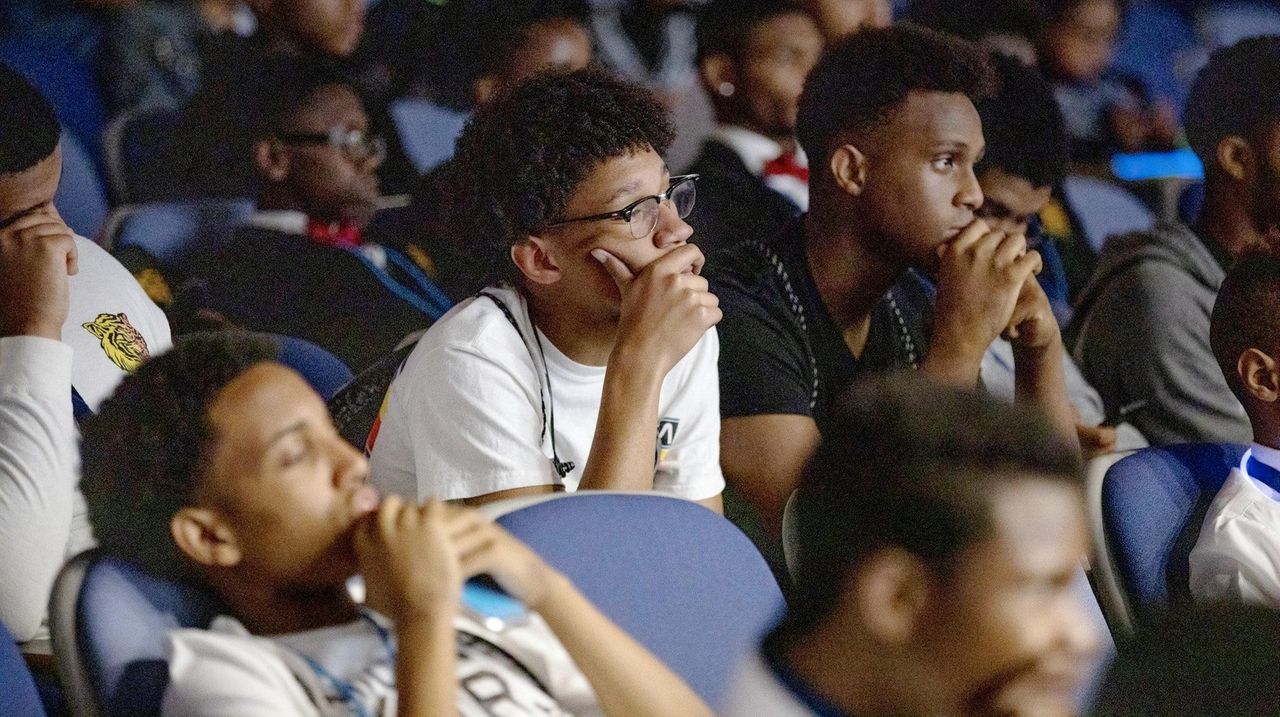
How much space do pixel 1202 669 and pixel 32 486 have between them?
123 centimetres

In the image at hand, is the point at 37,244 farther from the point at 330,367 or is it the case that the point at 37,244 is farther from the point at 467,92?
the point at 467,92

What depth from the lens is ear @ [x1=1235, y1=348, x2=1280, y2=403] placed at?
74.1 inches

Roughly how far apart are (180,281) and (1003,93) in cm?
153

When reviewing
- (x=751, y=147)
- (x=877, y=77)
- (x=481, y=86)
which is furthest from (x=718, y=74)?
(x=877, y=77)

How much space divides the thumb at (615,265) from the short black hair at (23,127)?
2.53ft

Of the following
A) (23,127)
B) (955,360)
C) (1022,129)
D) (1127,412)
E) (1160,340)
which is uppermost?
(23,127)

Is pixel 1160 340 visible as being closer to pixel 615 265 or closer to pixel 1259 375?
pixel 1259 375

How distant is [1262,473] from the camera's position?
71.3 inches

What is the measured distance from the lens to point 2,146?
1.84 metres

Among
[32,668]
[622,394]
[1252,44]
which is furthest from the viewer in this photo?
[1252,44]

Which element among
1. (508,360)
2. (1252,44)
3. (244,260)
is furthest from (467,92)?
(508,360)

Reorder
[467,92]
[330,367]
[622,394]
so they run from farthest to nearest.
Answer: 1. [467,92]
2. [330,367]
3. [622,394]

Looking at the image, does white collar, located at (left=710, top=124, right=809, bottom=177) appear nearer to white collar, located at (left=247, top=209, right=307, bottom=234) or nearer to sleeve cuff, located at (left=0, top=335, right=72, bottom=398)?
white collar, located at (left=247, top=209, right=307, bottom=234)

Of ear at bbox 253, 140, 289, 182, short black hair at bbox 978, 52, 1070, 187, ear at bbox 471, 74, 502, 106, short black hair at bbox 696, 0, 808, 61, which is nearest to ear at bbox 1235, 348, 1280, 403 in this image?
short black hair at bbox 978, 52, 1070, 187
